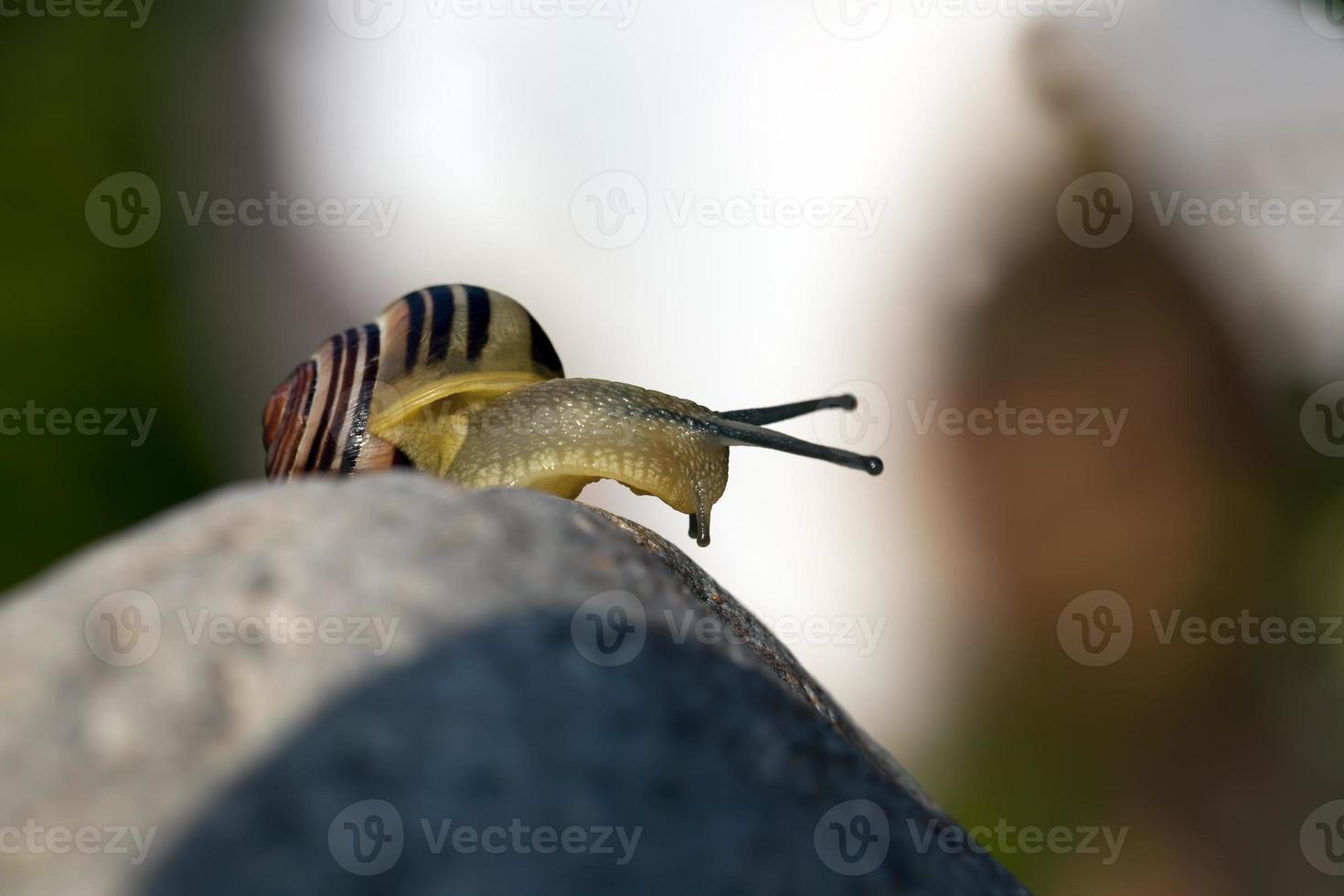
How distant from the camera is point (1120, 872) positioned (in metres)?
3.10

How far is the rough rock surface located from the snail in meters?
0.77

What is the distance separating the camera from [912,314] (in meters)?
3.95

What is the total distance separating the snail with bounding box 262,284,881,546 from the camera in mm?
1474

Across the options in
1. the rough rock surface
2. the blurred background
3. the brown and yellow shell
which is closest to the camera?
the rough rock surface

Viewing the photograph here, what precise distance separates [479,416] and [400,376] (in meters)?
0.14

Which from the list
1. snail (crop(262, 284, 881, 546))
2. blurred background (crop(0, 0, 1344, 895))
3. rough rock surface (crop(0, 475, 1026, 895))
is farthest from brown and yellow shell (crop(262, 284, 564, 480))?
blurred background (crop(0, 0, 1344, 895))

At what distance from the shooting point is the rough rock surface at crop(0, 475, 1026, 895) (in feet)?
1.78

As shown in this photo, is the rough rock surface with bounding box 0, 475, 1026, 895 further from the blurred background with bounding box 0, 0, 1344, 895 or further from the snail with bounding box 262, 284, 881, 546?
the blurred background with bounding box 0, 0, 1344, 895

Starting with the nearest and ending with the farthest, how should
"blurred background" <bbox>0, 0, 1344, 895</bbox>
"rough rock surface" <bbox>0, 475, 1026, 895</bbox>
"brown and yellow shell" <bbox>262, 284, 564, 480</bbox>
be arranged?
"rough rock surface" <bbox>0, 475, 1026, 895</bbox>
"brown and yellow shell" <bbox>262, 284, 564, 480</bbox>
"blurred background" <bbox>0, 0, 1344, 895</bbox>

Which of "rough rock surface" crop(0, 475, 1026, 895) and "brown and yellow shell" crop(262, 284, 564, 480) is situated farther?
"brown and yellow shell" crop(262, 284, 564, 480)

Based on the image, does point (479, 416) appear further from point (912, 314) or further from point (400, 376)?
point (912, 314)

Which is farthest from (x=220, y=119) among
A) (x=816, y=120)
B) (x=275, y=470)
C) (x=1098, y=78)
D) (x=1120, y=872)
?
(x=1120, y=872)

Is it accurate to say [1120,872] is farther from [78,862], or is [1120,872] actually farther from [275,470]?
[78,862]

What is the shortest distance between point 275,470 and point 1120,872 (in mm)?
2882
